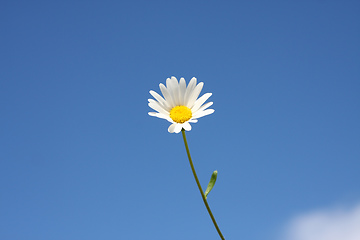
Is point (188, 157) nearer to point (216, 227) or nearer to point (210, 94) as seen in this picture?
point (216, 227)

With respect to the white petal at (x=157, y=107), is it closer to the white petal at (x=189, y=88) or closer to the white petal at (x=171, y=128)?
the white petal at (x=189, y=88)

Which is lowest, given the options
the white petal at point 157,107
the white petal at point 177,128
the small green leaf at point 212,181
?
the small green leaf at point 212,181

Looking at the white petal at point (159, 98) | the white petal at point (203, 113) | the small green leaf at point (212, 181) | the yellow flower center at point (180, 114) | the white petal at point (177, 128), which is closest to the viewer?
the white petal at point (177, 128)

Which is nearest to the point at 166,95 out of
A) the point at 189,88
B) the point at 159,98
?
the point at 159,98

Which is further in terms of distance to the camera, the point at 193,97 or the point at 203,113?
the point at 193,97

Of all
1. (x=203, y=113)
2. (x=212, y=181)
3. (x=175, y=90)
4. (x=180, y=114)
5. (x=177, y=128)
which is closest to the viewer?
(x=177, y=128)

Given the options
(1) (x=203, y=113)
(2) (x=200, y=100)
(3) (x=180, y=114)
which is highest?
(2) (x=200, y=100)

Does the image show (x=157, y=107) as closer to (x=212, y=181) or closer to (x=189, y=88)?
(x=189, y=88)

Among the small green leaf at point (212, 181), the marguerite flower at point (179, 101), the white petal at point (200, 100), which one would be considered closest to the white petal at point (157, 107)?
the marguerite flower at point (179, 101)
